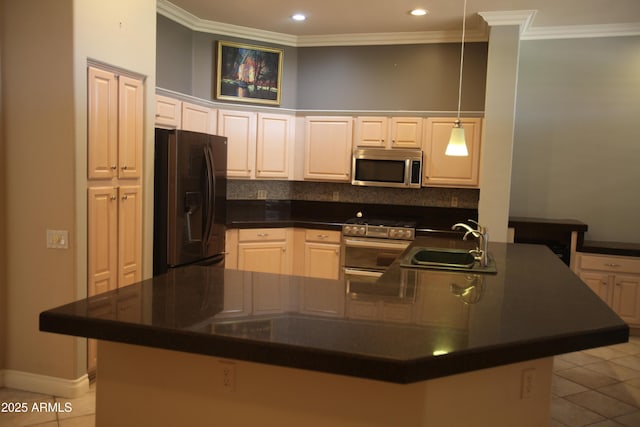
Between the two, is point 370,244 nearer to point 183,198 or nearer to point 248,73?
point 183,198

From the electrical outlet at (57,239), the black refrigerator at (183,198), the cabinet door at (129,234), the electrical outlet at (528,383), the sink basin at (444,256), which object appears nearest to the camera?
the electrical outlet at (528,383)

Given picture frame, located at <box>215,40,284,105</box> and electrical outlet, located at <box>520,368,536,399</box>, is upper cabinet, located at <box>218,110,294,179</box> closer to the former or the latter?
picture frame, located at <box>215,40,284,105</box>

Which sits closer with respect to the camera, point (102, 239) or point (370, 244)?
Result: point (102, 239)

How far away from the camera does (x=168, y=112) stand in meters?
4.77

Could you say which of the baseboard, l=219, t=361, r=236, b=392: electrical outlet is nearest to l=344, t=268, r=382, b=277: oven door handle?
the baseboard

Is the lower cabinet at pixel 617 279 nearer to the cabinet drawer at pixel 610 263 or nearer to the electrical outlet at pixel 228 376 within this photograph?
the cabinet drawer at pixel 610 263

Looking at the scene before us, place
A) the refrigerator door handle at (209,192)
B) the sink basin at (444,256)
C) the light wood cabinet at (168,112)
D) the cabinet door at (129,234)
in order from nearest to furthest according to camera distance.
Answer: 1. the sink basin at (444,256)
2. the cabinet door at (129,234)
3. the refrigerator door handle at (209,192)
4. the light wood cabinet at (168,112)

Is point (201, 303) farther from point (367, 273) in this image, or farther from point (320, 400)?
point (367, 273)

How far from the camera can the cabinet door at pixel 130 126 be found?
3.48 meters

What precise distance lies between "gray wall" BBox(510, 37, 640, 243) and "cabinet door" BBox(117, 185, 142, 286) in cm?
381

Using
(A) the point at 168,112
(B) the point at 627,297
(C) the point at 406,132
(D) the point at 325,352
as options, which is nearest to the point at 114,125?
(A) the point at 168,112

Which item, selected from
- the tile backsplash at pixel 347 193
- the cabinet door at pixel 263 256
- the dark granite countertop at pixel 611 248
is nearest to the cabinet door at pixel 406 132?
the tile backsplash at pixel 347 193

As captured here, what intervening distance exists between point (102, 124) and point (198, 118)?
1.96m

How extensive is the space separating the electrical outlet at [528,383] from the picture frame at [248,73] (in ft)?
14.3
